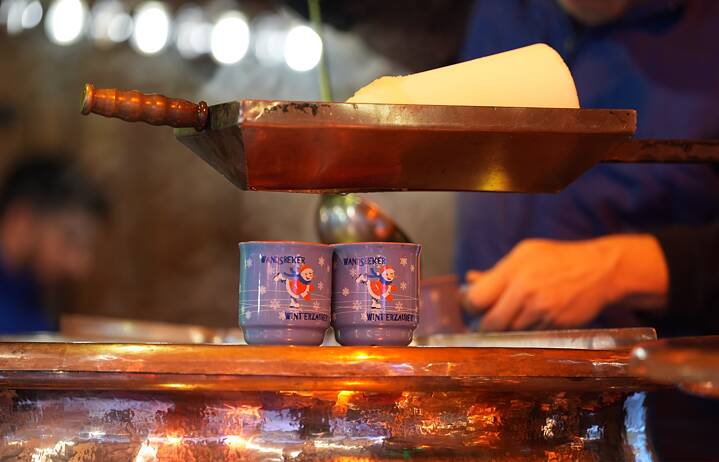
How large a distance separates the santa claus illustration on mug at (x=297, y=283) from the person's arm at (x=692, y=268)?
36.6 inches

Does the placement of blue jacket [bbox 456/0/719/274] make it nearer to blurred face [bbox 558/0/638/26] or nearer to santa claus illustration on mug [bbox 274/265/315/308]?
blurred face [bbox 558/0/638/26]

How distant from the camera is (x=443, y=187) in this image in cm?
98

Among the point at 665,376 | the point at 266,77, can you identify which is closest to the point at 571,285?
the point at 665,376

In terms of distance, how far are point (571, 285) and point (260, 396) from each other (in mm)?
902

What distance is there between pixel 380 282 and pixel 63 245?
353cm

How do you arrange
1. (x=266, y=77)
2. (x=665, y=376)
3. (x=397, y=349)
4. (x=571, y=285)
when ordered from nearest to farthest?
(x=665, y=376) < (x=397, y=349) < (x=571, y=285) < (x=266, y=77)

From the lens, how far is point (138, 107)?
812 millimetres

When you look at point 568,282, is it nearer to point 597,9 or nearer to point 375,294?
point 597,9

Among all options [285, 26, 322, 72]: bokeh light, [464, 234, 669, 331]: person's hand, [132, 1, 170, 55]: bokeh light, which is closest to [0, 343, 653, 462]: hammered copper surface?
[464, 234, 669, 331]: person's hand

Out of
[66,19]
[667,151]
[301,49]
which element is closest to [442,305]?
[667,151]

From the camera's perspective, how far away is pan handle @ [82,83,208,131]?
0.81 metres

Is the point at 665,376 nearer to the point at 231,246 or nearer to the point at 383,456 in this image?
the point at 383,456

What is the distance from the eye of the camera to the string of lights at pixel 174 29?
377cm

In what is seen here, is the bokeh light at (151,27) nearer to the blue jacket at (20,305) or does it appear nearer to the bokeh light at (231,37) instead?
the bokeh light at (231,37)
